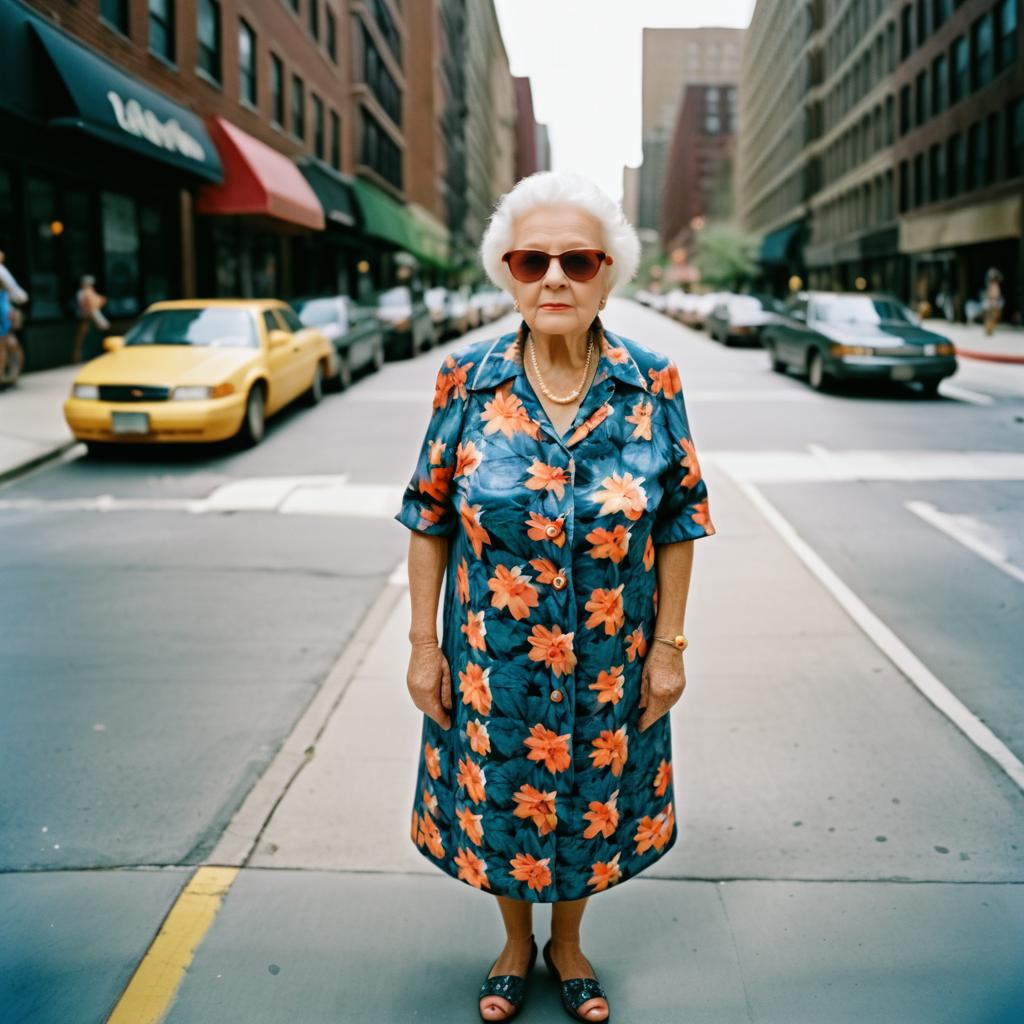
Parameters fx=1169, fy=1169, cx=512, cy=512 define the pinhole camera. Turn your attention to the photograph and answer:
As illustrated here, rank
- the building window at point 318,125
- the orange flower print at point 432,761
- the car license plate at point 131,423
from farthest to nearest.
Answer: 1. the building window at point 318,125
2. the car license plate at point 131,423
3. the orange flower print at point 432,761

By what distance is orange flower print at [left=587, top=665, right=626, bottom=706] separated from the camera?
2641 mm

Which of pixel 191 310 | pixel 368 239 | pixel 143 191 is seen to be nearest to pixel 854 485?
pixel 191 310

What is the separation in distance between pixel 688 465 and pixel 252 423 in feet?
33.4

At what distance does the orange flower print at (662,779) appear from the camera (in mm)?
2852

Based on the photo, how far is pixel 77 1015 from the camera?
2844 mm

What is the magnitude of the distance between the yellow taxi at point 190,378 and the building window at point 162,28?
34.9ft

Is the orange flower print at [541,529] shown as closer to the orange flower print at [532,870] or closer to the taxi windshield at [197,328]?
the orange flower print at [532,870]

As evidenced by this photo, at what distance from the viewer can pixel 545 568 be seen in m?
2.56

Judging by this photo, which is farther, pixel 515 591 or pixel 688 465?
pixel 688 465

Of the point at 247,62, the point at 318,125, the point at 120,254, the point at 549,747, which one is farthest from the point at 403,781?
the point at 318,125

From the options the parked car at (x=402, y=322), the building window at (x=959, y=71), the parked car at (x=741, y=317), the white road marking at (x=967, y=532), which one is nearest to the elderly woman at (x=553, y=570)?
the white road marking at (x=967, y=532)

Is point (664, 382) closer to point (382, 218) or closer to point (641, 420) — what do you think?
point (641, 420)

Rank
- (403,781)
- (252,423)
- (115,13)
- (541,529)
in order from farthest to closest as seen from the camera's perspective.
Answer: (115,13) → (252,423) → (403,781) → (541,529)

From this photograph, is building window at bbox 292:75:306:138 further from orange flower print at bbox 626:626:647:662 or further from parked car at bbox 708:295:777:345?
orange flower print at bbox 626:626:647:662
